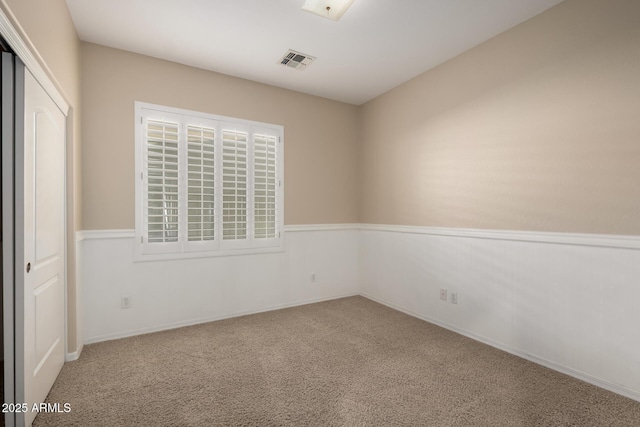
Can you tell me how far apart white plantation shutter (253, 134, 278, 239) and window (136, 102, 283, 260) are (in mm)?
12

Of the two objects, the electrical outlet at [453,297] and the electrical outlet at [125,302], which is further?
the electrical outlet at [453,297]

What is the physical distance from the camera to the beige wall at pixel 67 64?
1.69 metres

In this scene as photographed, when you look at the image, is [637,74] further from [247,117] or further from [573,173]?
[247,117]

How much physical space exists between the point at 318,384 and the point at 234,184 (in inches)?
91.6

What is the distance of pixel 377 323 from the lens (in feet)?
11.2

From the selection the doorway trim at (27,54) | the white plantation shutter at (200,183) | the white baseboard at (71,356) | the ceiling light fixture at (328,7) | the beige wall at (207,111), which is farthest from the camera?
the white plantation shutter at (200,183)

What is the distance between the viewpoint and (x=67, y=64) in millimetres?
2385

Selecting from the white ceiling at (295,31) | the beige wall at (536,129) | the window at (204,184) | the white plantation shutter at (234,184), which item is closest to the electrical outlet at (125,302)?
the window at (204,184)

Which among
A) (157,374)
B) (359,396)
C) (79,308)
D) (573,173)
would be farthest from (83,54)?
(573,173)

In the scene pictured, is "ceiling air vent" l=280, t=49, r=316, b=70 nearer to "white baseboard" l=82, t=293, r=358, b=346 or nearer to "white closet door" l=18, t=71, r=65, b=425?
"white closet door" l=18, t=71, r=65, b=425

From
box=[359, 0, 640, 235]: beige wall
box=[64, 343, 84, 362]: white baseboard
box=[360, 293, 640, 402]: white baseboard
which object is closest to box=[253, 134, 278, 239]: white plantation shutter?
box=[359, 0, 640, 235]: beige wall

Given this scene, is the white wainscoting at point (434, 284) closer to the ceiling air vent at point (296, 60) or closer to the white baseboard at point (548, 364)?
the white baseboard at point (548, 364)

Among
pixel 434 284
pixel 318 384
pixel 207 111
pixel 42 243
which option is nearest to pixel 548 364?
pixel 434 284

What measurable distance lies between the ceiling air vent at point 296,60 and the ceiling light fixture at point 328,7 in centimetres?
65
